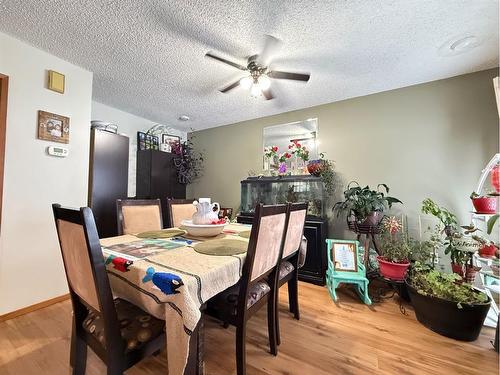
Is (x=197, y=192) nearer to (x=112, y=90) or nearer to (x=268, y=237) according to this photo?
(x=112, y=90)

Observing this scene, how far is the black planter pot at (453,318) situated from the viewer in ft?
4.97

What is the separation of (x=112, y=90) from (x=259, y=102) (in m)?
1.83

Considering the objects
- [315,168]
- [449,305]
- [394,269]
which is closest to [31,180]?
[315,168]

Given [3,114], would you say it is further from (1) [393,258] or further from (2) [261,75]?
(1) [393,258]

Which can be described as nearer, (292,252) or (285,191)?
(292,252)

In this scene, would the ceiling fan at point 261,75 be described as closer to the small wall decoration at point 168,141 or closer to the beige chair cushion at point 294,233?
the beige chair cushion at point 294,233

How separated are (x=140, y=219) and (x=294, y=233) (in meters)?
1.26

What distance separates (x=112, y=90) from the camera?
2.67 m

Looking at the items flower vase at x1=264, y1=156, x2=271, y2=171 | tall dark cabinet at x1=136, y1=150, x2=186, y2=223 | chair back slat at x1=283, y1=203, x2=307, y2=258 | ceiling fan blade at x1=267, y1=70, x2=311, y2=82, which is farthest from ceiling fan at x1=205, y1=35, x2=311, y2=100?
tall dark cabinet at x1=136, y1=150, x2=186, y2=223

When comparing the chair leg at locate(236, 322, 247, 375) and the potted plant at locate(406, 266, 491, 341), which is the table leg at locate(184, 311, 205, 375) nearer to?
the chair leg at locate(236, 322, 247, 375)

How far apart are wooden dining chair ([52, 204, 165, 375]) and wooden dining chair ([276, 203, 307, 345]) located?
34.6 inches

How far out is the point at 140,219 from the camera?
182 cm

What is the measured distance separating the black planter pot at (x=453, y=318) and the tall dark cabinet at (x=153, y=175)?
3.13 m

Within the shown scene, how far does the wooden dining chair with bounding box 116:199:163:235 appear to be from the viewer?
174 centimetres
